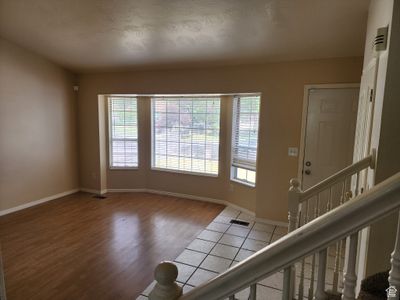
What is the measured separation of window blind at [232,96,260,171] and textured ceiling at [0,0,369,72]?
2.44 feet

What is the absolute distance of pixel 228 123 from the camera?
4.77 m

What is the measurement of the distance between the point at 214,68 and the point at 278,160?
182 centimetres

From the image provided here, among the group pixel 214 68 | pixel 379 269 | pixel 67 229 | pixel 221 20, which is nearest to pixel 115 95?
pixel 214 68

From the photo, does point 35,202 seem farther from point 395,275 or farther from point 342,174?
point 395,275

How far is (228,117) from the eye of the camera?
4.76 m

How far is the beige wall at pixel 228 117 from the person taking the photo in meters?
3.67

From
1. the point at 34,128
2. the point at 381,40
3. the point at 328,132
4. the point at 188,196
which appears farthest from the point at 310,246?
the point at 34,128

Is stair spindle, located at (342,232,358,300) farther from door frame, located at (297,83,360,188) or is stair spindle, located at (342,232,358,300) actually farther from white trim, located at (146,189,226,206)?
white trim, located at (146,189,226,206)

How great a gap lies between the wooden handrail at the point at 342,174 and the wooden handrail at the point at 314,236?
108 cm

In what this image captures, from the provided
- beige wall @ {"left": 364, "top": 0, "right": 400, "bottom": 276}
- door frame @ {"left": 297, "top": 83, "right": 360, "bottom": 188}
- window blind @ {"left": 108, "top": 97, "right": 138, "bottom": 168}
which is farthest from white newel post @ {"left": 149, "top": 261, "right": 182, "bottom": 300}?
window blind @ {"left": 108, "top": 97, "right": 138, "bottom": 168}

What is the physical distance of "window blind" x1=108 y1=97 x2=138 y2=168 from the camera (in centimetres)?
545

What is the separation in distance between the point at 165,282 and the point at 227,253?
256cm

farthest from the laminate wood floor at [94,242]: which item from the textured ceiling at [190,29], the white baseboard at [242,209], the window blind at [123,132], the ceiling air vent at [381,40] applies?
the ceiling air vent at [381,40]

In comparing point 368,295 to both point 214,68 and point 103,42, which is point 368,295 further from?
point 103,42
